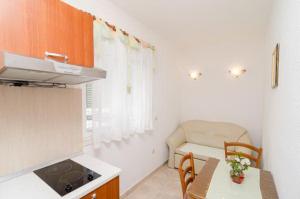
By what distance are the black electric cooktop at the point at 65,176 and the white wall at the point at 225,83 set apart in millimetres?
3074

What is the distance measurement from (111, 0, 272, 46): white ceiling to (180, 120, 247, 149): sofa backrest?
1.88m

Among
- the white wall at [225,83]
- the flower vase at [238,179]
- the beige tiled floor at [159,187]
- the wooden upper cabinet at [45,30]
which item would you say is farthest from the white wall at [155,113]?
the flower vase at [238,179]

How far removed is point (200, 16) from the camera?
2.28 meters

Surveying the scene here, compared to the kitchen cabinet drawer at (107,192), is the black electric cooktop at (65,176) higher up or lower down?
higher up

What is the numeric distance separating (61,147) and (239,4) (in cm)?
269

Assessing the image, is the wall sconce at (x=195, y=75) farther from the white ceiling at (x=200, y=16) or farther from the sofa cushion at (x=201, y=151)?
the sofa cushion at (x=201, y=151)

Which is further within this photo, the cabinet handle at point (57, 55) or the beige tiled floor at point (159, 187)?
the beige tiled floor at point (159, 187)

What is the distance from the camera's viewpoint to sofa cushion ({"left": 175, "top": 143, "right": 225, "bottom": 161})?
2.79m

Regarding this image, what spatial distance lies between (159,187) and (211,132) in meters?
1.64

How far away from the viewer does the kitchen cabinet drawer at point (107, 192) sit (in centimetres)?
106

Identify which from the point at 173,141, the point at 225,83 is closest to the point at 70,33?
the point at 173,141

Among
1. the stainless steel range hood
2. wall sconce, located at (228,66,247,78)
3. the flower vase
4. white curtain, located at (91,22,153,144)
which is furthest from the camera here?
wall sconce, located at (228,66,247,78)

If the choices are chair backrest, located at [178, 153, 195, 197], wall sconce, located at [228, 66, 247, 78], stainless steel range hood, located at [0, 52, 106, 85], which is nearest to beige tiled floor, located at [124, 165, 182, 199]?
chair backrest, located at [178, 153, 195, 197]

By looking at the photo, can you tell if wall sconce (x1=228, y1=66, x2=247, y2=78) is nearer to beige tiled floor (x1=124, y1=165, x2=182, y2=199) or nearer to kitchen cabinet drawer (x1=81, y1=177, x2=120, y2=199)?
beige tiled floor (x1=124, y1=165, x2=182, y2=199)
